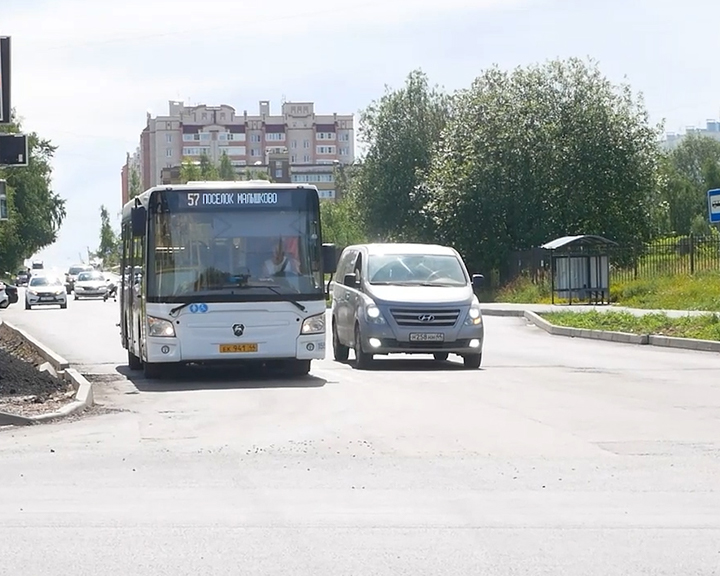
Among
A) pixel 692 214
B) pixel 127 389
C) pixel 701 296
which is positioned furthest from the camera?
pixel 692 214

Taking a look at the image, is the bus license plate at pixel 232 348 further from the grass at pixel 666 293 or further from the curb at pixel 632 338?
the grass at pixel 666 293

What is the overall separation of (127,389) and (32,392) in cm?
208

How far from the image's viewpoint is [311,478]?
944 cm

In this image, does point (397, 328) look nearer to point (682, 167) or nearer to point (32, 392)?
point (32, 392)

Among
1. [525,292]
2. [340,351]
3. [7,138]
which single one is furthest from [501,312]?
[7,138]

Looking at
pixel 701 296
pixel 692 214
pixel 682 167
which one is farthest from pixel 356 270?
pixel 682 167

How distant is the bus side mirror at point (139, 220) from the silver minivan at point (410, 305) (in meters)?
3.66

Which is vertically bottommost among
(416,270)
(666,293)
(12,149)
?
(666,293)

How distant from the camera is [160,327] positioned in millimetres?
17812

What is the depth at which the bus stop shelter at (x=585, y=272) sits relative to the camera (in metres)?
43.9

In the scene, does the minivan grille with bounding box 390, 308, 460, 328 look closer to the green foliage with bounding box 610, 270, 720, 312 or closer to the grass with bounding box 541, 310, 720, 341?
the grass with bounding box 541, 310, 720, 341

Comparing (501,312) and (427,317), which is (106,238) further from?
(427,317)

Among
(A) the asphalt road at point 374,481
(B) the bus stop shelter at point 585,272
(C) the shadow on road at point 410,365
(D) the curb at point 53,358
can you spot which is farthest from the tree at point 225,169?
(A) the asphalt road at point 374,481

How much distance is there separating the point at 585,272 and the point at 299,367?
88.0 ft
